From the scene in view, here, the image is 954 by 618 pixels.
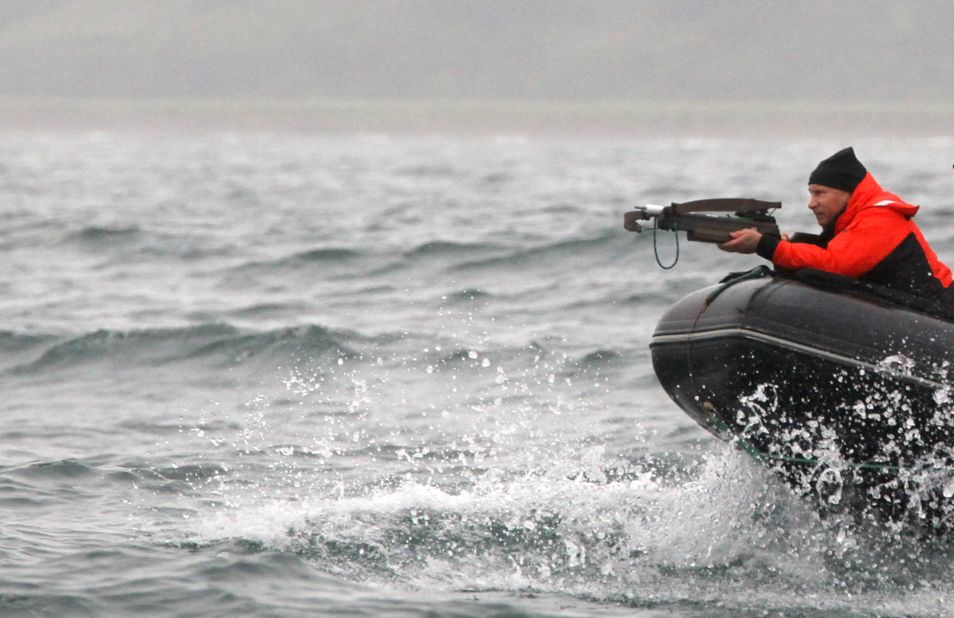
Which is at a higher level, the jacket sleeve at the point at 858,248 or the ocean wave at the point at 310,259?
the jacket sleeve at the point at 858,248

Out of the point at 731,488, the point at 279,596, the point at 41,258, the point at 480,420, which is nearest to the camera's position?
the point at 279,596

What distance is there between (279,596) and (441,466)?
282cm

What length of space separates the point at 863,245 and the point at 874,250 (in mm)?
64

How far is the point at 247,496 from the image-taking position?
385 inches

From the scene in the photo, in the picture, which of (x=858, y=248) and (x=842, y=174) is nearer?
(x=858, y=248)

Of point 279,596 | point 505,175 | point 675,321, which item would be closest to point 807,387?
point 675,321

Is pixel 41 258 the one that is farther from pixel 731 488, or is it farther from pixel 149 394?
pixel 731 488

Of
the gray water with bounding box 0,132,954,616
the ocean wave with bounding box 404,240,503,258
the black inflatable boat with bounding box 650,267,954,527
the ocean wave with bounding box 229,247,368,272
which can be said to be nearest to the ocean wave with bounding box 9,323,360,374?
the gray water with bounding box 0,132,954,616

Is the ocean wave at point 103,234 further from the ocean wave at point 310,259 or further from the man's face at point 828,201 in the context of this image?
the man's face at point 828,201

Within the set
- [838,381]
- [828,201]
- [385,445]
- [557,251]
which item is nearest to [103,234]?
[557,251]

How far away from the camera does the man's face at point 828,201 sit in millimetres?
8406

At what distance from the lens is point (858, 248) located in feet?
26.9

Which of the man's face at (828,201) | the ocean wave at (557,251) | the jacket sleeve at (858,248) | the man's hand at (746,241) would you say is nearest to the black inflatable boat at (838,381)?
the jacket sleeve at (858,248)

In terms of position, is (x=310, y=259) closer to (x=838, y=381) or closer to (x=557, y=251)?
(x=557, y=251)
